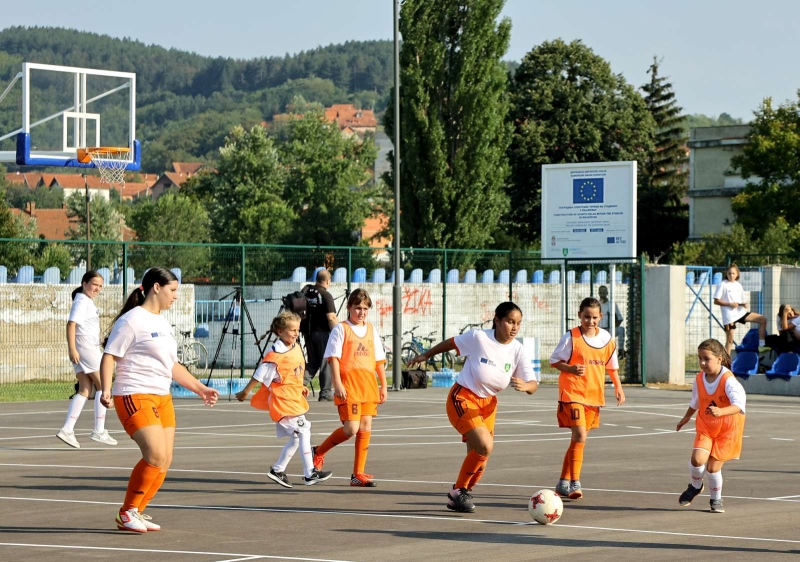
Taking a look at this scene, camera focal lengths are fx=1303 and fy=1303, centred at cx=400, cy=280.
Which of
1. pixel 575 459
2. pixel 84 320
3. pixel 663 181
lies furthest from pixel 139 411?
pixel 663 181

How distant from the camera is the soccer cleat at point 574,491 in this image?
1118 cm

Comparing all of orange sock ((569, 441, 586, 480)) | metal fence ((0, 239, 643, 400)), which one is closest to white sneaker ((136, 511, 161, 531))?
orange sock ((569, 441, 586, 480))

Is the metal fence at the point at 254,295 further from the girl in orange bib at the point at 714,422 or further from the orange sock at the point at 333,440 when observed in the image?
the girl in orange bib at the point at 714,422

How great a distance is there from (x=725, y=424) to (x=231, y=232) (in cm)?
8071

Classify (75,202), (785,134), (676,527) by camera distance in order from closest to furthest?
(676,527) → (785,134) → (75,202)

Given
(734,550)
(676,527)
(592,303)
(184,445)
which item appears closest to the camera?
(734,550)

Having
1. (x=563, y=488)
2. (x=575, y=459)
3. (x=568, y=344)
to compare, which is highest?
(x=568, y=344)

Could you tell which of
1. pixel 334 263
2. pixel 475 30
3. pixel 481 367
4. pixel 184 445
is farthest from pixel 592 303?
pixel 475 30

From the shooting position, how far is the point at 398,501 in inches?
438

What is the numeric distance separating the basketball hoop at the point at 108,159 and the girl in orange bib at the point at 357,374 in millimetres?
15657

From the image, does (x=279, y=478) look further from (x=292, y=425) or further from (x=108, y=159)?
(x=108, y=159)

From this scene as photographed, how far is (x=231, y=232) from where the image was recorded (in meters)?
90.2

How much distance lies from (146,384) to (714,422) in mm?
4769

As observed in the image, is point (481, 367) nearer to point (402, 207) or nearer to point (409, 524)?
point (409, 524)
